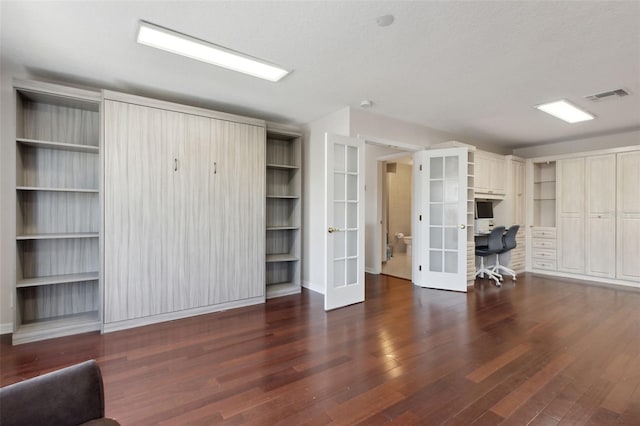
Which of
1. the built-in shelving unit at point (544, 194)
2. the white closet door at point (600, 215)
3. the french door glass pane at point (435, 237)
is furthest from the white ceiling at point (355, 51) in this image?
the built-in shelving unit at point (544, 194)

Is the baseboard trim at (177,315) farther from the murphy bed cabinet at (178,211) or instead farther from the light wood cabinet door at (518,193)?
the light wood cabinet door at (518,193)

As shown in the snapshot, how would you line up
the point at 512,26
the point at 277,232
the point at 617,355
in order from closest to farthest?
1. the point at 512,26
2. the point at 617,355
3. the point at 277,232

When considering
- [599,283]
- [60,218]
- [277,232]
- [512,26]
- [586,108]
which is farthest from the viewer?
[599,283]

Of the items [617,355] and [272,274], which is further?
[272,274]

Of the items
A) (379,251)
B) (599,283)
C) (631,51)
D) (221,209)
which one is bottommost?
(599,283)

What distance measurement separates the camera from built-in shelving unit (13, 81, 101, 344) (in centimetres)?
289

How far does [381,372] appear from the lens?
89.3 inches

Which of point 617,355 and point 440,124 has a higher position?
point 440,124

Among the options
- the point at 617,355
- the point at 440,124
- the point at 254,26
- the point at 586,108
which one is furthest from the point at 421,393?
the point at 586,108

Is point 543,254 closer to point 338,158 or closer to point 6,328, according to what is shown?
point 338,158

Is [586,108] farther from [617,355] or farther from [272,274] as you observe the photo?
[272,274]

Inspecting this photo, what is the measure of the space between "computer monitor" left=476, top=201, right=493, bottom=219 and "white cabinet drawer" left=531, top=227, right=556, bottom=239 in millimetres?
1125

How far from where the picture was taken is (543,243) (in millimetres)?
6012

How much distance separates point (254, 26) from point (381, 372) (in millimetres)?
2757
